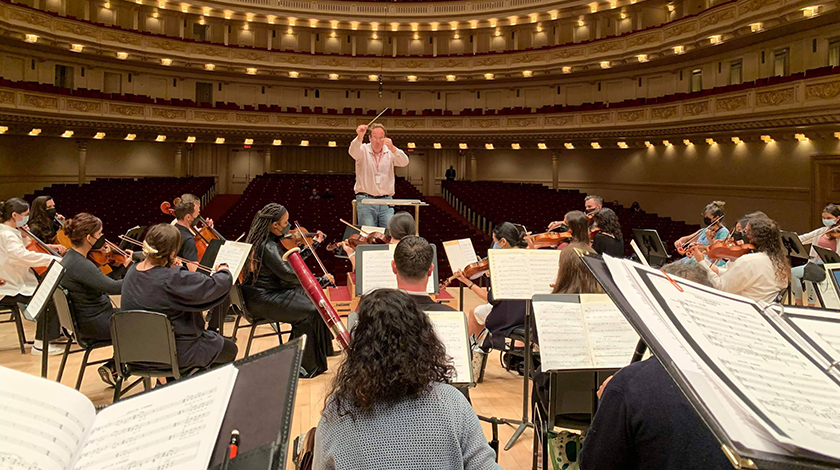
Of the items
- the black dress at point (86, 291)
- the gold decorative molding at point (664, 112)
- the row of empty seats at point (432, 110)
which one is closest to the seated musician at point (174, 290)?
the black dress at point (86, 291)

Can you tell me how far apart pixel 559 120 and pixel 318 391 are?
18.6 meters

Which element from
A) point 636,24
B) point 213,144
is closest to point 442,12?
point 636,24

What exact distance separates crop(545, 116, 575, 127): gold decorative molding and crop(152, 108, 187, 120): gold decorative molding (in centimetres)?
1402

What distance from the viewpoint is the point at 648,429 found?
1394 millimetres

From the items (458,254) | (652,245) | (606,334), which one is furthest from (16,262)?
(652,245)

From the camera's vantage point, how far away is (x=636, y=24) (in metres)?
21.6

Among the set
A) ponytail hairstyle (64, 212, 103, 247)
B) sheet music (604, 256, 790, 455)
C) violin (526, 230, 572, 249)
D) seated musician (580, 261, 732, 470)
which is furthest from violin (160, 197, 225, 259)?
sheet music (604, 256, 790, 455)

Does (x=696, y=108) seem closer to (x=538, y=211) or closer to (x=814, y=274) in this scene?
(x=538, y=211)

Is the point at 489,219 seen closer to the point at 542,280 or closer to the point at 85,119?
the point at 542,280

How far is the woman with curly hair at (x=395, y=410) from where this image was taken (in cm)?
164

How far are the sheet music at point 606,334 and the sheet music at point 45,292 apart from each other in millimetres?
3403

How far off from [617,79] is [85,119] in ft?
63.3

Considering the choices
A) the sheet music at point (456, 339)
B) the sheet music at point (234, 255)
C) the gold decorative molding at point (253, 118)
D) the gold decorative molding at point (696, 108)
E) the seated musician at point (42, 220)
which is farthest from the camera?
the gold decorative molding at point (253, 118)

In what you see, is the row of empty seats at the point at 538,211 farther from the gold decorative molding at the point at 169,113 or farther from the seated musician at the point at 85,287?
the gold decorative molding at the point at 169,113
